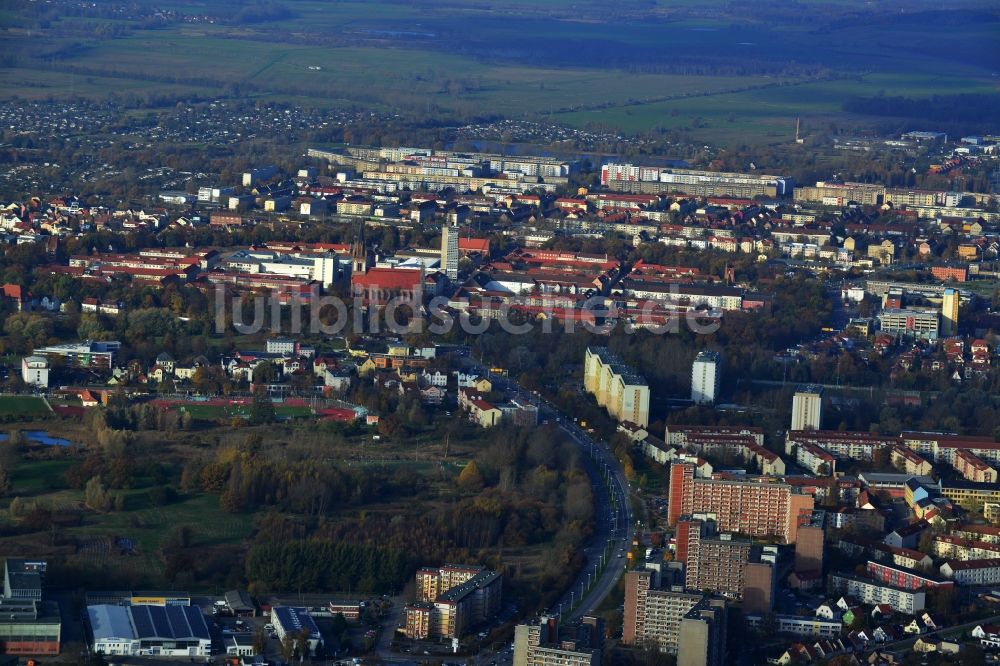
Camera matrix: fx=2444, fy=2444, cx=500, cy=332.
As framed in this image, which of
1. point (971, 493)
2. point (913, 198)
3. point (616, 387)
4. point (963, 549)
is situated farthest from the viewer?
point (913, 198)

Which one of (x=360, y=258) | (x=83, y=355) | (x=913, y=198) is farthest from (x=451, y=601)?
(x=913, y=198)

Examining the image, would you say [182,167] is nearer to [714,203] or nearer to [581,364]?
[714,203]

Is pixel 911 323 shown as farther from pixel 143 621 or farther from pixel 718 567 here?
pixel 143 621

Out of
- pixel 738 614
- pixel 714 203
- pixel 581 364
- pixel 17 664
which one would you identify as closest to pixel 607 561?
pixel 738 614

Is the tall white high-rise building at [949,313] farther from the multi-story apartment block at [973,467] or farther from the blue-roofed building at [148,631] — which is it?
the blue-roofed building at [148,631]

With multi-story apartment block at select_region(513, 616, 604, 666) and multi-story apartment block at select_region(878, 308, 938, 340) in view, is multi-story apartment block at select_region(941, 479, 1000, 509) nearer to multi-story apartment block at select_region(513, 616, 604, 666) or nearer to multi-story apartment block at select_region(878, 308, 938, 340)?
multi-story apartment block at select_region(513, 616, 604, 666)
